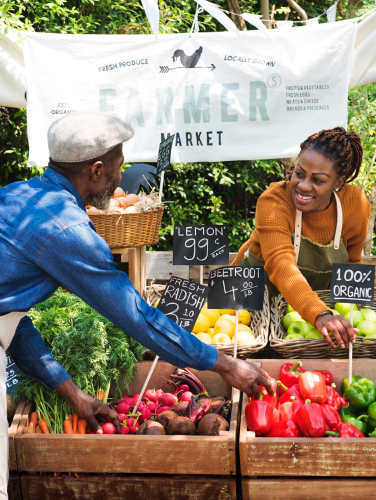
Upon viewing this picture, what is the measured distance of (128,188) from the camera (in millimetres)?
3246

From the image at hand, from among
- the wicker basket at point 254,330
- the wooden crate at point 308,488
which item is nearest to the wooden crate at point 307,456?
the wooden crate at point 308,488

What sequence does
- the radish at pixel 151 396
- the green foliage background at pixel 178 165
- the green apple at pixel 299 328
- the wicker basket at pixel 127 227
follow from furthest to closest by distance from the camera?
the green foliage background at pixel 178 165, the wicker basket at pixel 127 227, the green apple at pixel 299 328, the radish at pixel 151 396

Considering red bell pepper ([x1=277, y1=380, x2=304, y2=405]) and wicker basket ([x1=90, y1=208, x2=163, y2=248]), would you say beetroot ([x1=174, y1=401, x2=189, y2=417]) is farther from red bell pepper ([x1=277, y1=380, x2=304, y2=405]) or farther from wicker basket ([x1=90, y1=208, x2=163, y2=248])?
wicker basket ([x1=90, y1=208, x2=163, y2=248])

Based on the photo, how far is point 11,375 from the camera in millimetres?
2205

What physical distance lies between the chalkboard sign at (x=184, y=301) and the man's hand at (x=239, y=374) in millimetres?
382

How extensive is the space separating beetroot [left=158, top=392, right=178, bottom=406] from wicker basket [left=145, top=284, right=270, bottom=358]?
308 millimetres

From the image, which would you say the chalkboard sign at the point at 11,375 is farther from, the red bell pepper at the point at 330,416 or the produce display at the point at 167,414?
the red bell pepper at the point at 330,416

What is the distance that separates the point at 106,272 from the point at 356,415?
1.32 metres

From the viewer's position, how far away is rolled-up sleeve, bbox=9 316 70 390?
1.98 m

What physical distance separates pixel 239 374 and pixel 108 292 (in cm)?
60

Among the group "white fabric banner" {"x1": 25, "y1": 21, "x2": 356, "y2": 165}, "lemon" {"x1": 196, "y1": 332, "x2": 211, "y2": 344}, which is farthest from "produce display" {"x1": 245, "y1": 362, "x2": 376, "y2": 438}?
"white fabric banner" {"x1": 25, "y1": 21, "x2": 356, "y2": 165}

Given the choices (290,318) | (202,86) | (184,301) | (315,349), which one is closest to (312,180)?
(290,318)

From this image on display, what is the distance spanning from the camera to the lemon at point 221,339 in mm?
2626

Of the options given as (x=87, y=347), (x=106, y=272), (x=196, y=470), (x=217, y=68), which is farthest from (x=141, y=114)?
(x=196, y=470)
